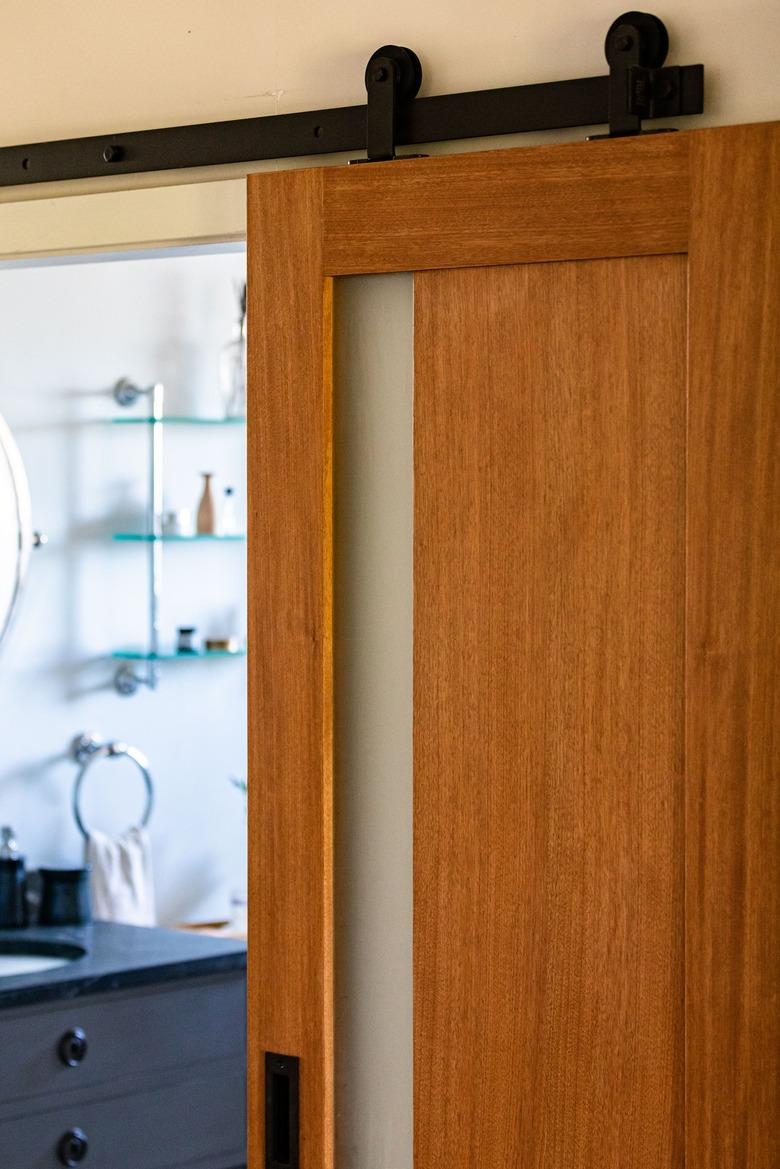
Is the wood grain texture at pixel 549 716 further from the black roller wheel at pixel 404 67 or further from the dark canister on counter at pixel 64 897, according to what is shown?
the dark canister on counter at pixel 64 897

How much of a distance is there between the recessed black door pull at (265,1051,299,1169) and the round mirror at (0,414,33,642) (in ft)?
3.61

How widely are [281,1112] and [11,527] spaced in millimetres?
1216

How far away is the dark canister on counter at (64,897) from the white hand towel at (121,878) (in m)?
0.23

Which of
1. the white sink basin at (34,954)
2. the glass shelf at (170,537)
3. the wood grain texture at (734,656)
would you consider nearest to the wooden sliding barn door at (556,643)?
the wood grain texture at (734,656)

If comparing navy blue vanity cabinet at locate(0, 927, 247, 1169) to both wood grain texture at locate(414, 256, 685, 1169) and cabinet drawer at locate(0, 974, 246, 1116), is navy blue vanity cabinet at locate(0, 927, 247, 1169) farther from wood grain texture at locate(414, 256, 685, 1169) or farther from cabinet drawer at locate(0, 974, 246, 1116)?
wood grain texture at locate(414, 256, 685, 1169)

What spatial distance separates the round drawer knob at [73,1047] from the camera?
2.52 m

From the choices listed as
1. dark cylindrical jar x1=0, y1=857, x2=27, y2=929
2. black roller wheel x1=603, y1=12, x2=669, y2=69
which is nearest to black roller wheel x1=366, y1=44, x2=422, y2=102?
black roller wheel x1=603, y1=12, x2=669, y2=69

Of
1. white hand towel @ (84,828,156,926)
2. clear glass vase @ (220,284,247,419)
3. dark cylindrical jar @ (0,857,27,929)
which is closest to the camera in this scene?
dark cylindrical jar @ (0,857,27,929)

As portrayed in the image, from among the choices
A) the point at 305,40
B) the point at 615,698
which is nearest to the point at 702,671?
the point at 615,698

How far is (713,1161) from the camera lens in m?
1.33

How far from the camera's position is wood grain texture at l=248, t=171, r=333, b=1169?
150cm

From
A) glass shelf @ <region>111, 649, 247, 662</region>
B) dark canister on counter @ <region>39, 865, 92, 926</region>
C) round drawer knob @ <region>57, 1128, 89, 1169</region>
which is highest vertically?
glass shelf @ <region>111, 649, 247, 662</region>

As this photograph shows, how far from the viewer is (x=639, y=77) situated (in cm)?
138

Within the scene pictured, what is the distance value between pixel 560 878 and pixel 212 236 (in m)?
0.80
